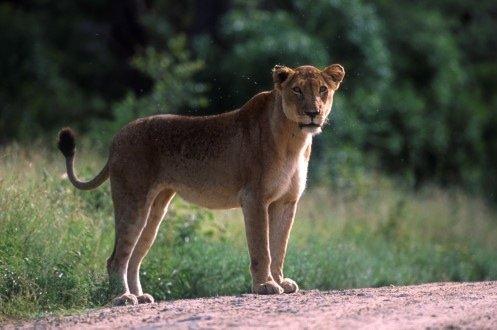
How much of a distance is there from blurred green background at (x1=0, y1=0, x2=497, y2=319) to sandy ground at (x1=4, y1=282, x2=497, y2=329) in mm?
989

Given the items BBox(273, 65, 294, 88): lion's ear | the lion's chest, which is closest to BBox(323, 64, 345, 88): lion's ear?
BBox(273, 65, 294, 88): lion's ear

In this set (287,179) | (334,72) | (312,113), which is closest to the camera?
(312,113)

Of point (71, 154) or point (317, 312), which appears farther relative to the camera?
point (71, 154)

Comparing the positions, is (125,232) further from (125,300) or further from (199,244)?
(199,244)

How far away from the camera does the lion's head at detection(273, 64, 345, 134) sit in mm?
7961

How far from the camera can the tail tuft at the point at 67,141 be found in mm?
8711

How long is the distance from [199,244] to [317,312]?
374 centimetres

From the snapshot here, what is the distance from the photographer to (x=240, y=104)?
16.6 meters

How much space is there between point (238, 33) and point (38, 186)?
7896 millimetres

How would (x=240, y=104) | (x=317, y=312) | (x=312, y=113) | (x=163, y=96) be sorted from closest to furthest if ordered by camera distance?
(x=317, y=312)
(x=312, y=113)
(x=163, y=96)
(x=240, y=104)

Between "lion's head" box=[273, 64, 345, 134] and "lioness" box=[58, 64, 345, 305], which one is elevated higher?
"lion's head" box=[273, 64, 345, 134]

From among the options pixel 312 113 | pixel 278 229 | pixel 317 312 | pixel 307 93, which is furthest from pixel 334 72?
pixel 317 312

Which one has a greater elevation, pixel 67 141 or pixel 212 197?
pixel 67 141

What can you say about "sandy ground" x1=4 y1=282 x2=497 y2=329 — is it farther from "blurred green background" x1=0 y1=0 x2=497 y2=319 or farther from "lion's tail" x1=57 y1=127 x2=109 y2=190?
"lion's tail" x1=57 y1=127 x2=109 y2=190
